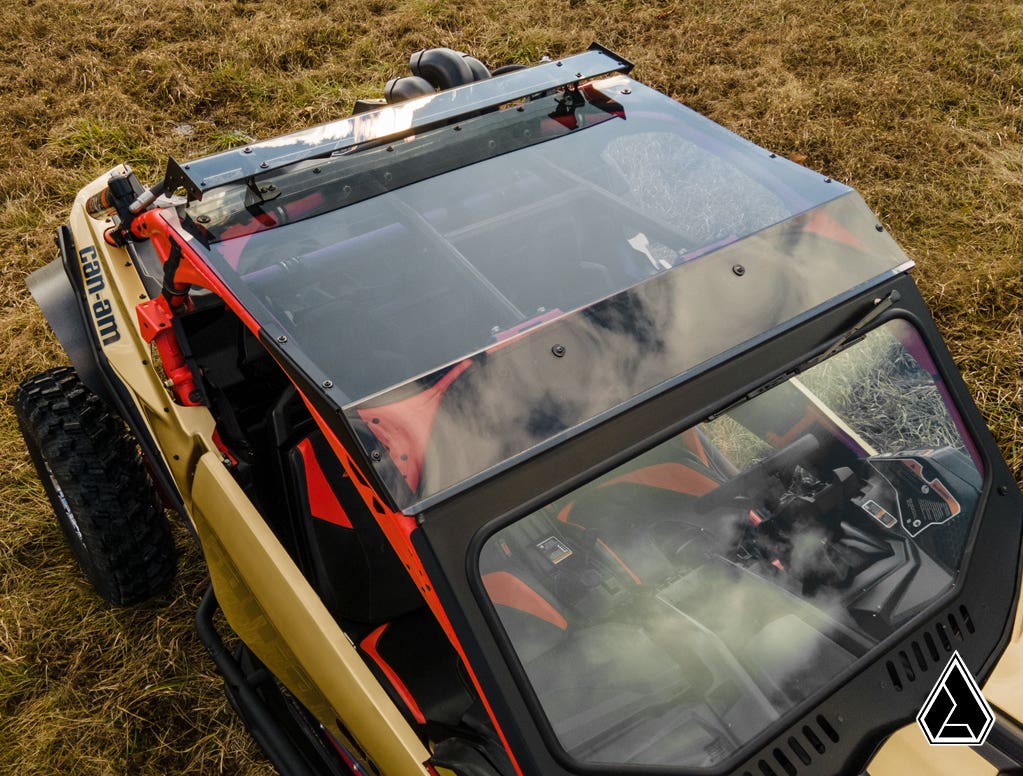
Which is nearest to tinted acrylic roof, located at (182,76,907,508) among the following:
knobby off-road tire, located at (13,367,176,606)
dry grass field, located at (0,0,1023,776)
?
knobby off-road tire, located at (13,367,176,606)

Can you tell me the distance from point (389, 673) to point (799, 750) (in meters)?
0.80

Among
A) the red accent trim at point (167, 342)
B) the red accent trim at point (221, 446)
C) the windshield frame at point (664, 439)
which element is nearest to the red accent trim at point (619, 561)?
the windshield frame at point (664, 439)

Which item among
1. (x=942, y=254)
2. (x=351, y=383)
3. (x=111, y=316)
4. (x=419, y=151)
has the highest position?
(x=419, y=151)

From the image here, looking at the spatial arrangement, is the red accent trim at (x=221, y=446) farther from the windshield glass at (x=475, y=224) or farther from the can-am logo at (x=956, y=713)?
the can-am logo at (x=956, y=713)

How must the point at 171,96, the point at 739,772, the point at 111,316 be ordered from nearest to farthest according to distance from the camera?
1. the point at 739,772
2. the point at 111,316
3. the point at 171,96

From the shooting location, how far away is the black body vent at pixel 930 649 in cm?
161

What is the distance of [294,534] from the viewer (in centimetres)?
204

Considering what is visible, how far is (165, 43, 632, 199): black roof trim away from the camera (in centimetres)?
183

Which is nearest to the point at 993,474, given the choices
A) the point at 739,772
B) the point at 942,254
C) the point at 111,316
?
the point at 739,772

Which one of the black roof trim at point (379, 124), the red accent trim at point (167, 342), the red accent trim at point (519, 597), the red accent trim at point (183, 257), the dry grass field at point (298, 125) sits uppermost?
the black roof trim at point (379, 124)

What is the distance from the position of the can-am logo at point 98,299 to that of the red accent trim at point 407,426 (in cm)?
114

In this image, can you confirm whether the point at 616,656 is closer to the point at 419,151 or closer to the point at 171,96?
the point at 419,151

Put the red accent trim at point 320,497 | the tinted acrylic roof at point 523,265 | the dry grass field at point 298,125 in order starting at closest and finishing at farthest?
1. the tinted acrylic roof at point 523,265
2. the red accent trim at point 320,497
3. the dry grass field at point 298,125

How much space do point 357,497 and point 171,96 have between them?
372 cm
